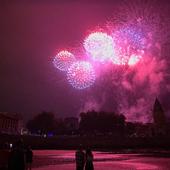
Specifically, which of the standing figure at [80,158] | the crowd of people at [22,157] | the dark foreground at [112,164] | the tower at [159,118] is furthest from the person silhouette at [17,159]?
the tower at [159,118]

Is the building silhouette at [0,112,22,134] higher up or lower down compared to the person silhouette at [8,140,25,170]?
higher up

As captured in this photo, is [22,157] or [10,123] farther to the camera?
[10,123]

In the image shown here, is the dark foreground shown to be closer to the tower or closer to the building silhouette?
the building silhouette

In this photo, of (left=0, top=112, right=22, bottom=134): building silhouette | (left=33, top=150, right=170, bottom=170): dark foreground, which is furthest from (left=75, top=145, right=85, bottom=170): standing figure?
(left=0, top=112, right=22, bottom=134): building silhouette

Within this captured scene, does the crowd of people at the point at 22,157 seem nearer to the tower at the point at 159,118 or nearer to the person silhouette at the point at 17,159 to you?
the person silhouette at the point at 17,159

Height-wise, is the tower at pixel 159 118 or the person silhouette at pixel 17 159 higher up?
the tower at pixel 159 118

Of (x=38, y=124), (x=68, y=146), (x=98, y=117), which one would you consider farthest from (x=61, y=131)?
(x=68, y=146)

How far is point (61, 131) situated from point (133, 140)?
63672 millimetres

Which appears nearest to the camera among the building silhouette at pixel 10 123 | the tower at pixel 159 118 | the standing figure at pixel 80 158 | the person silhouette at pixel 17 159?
the person silhouette at pixel 17 159

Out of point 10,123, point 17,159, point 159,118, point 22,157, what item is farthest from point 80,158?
point 159,118

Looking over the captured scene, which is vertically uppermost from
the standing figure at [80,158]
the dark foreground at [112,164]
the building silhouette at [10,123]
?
the building silhouette at [10,123]

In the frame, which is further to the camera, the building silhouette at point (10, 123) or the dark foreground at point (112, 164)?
the building silhouette at point (10, 123)

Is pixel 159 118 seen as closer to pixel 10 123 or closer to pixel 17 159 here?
pixel 10 123

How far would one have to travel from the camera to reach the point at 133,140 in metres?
96.6
